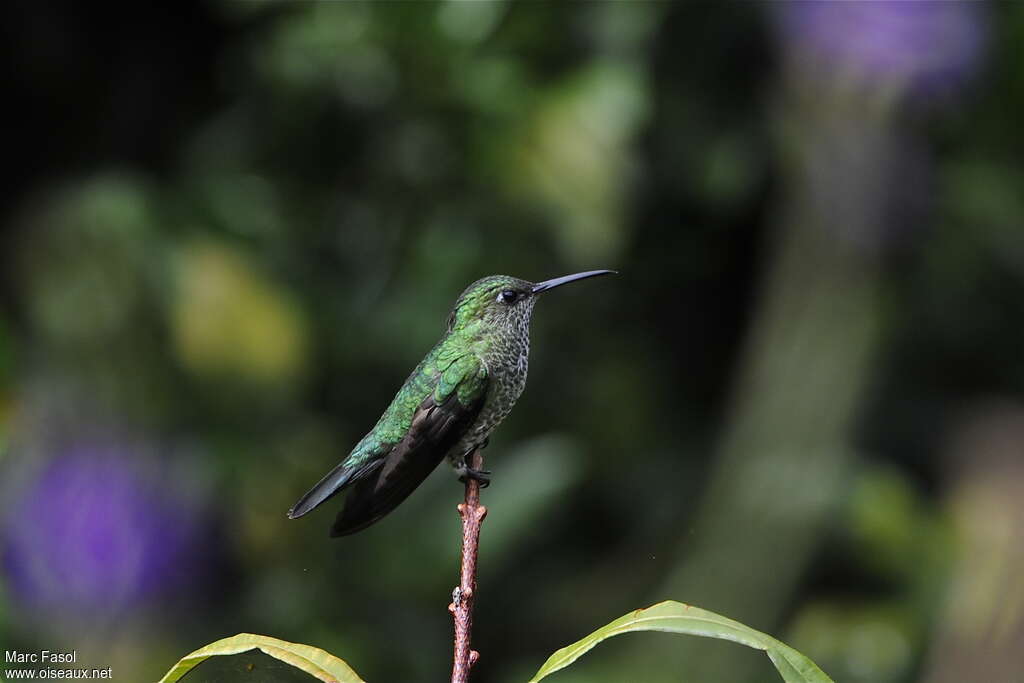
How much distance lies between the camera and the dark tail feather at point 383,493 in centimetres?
60

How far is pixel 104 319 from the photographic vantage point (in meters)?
2.69

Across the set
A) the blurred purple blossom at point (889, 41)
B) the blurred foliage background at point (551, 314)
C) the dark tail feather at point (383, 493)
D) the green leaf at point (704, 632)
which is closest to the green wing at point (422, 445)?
the dark tail feather at point (383, 493)

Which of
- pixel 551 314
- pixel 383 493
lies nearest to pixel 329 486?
pixel 383 493

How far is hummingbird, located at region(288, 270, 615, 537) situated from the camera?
612 mm

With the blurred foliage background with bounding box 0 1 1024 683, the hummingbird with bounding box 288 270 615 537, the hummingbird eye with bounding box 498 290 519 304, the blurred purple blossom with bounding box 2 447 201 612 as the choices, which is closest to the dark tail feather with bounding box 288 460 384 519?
the hummingbird with bounding box 288 270 615 537

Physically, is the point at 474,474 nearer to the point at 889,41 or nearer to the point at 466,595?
the point at 466,595

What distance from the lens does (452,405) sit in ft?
2.11

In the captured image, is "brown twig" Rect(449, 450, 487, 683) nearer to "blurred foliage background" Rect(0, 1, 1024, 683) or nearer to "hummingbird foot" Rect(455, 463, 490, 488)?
"hummingbird foot" Rect(455, 463, 490, 488)

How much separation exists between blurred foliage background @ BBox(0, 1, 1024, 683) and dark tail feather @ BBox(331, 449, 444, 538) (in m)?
1.42

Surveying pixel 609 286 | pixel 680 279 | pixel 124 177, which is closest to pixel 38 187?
pixel 124 177

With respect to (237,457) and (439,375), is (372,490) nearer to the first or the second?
(439,375)

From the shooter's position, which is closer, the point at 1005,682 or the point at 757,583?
the point at 1005,682

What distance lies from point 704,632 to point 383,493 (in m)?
0.18

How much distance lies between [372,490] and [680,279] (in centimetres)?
290
